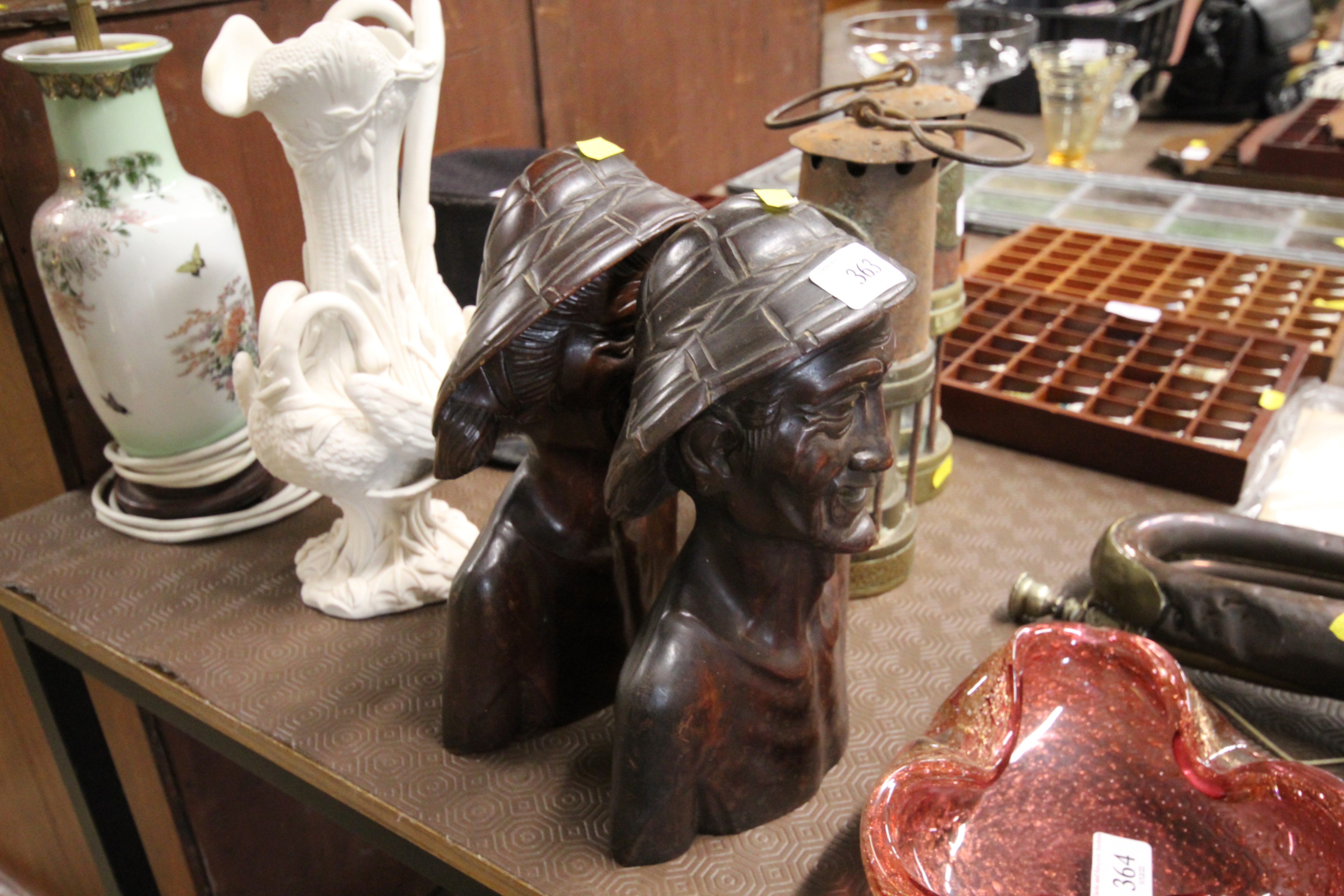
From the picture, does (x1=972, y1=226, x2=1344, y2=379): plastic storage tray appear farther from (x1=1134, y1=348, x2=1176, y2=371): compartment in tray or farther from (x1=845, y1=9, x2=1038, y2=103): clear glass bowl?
(x1=845, y1=9, x2=1038, y2=103): clear glass bowl

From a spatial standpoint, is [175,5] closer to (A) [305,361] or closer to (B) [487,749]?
(A) [305,361]

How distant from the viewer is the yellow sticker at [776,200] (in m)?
0.61

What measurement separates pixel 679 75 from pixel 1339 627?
1561 mm

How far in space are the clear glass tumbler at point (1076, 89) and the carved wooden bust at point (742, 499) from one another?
1.94 m

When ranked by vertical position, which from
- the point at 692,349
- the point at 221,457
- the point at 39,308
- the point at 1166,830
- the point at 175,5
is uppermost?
the point at 175,5

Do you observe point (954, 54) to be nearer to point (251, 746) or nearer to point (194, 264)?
point (194, 264)

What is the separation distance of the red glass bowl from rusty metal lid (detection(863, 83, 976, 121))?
46 centimetres

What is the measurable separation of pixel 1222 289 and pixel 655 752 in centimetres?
139

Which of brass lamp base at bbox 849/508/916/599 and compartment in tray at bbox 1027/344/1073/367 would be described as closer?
brass lamp base at bbox 849/508/916/599

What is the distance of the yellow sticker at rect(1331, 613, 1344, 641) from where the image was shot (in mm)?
834

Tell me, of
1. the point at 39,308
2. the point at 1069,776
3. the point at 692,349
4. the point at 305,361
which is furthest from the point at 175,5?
the point at 1069,776

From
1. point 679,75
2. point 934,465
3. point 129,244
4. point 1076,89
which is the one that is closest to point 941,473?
point 934,465

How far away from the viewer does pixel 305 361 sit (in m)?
0.94

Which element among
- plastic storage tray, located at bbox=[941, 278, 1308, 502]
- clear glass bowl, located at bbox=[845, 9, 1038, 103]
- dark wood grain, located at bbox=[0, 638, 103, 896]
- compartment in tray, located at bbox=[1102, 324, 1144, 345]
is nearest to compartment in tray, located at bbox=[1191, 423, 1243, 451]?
plastic storage tray, located at bbox=[941, 278, 1308, 502]
